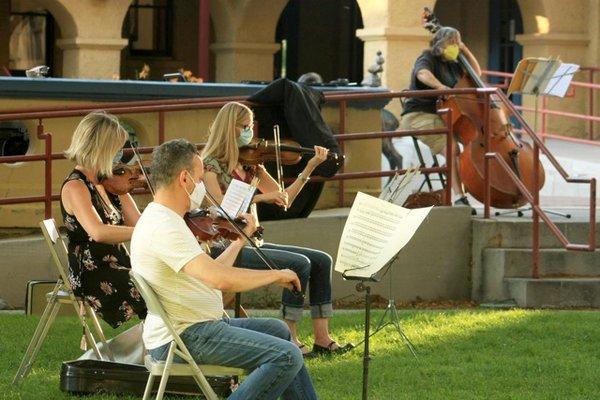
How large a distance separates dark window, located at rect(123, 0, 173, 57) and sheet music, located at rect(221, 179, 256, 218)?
1943 cm

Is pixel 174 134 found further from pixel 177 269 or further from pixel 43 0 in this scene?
pixel 43 0

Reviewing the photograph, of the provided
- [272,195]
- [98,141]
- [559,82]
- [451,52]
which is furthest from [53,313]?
[559,82]

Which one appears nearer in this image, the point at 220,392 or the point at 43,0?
the point at 220,392

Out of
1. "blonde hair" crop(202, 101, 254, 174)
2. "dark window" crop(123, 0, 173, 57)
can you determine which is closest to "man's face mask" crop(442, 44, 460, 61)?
"blonde hair" crop(202, 101, 254, 174)

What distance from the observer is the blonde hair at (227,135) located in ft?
27.1

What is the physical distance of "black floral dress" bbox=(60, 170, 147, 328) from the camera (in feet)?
25.3

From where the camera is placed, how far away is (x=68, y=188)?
7.75 metres

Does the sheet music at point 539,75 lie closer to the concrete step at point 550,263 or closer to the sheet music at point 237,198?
the concrete step at point 550,263

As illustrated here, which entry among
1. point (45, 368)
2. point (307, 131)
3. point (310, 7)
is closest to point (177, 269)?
point (45, 368)

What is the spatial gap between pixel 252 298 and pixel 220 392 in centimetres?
381

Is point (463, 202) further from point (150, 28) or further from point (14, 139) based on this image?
point (150, 28)

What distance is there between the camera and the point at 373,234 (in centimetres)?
680

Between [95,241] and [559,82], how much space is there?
20.4 feet

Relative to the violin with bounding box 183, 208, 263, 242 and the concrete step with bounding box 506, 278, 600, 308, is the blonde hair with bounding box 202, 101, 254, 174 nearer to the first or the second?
the violin with bounding box 183, 208, 263, 242
